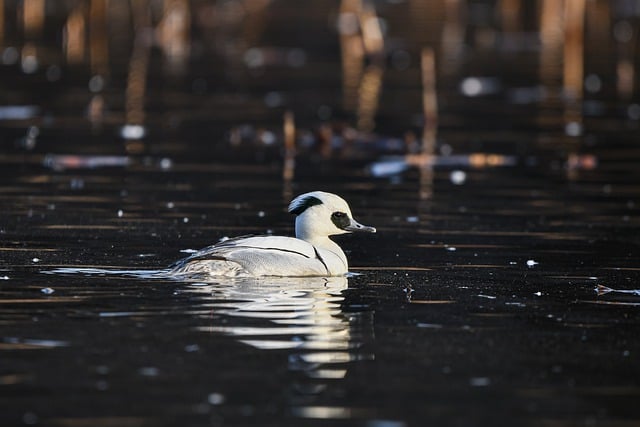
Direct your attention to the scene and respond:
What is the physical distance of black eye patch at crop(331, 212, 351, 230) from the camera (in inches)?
503

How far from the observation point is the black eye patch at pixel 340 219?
12781 millimetres

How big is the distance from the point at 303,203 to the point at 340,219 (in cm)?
35

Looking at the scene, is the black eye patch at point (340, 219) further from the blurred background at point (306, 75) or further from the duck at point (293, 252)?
the blurred background at point (306, 75)

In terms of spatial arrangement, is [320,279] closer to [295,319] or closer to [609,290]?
[295,319]

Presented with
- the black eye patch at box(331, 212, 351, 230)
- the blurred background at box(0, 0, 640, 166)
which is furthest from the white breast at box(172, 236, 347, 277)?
the blurred background at box(0, 0, 640, 166)

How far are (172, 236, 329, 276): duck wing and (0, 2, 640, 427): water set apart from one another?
0.52ft

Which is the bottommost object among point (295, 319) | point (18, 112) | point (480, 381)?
point (480, 381)

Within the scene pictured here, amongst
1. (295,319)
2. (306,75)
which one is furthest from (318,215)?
(306,75)

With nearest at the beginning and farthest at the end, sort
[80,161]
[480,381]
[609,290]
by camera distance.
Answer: [480,381]
[609,290]
[80,161]

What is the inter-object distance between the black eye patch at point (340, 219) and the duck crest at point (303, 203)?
0.58ft

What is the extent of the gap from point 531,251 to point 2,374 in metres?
6.64

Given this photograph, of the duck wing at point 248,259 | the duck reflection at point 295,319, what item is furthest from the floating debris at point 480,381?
the duck wing at point 248,259

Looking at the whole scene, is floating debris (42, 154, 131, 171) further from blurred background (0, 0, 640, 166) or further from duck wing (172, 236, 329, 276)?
duck wing (172, 236, 329, 276)

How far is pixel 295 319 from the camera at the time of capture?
10367mm
